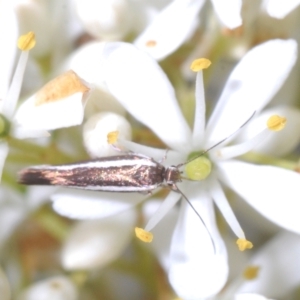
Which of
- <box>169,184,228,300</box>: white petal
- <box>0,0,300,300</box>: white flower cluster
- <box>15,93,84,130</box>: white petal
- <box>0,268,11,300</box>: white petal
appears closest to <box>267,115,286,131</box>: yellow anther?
<box>0,0,300,300</box>: white flower cluster

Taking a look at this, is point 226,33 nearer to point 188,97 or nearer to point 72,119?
point 188,97

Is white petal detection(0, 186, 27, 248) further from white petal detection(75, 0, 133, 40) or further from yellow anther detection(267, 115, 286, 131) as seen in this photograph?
yellow anther detection(267, 115, 286, 131)

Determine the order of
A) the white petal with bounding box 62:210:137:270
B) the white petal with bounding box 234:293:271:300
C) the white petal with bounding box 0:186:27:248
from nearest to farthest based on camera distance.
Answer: the white petal with bounding box 234:293:271:300, the white petal with bounding box 62:210:137:270, the white petal with bounding box 0:186:27:248

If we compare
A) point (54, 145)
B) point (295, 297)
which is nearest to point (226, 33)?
point (54, 145)

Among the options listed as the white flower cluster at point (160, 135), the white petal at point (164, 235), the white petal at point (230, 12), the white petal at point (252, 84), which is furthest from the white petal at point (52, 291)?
the white petal at point (230, 12)

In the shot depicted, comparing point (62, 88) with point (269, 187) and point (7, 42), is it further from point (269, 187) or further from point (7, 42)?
point (269, 187)

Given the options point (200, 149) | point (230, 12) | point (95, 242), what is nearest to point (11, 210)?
point (95, 242)

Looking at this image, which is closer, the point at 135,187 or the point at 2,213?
the point at 135,187
